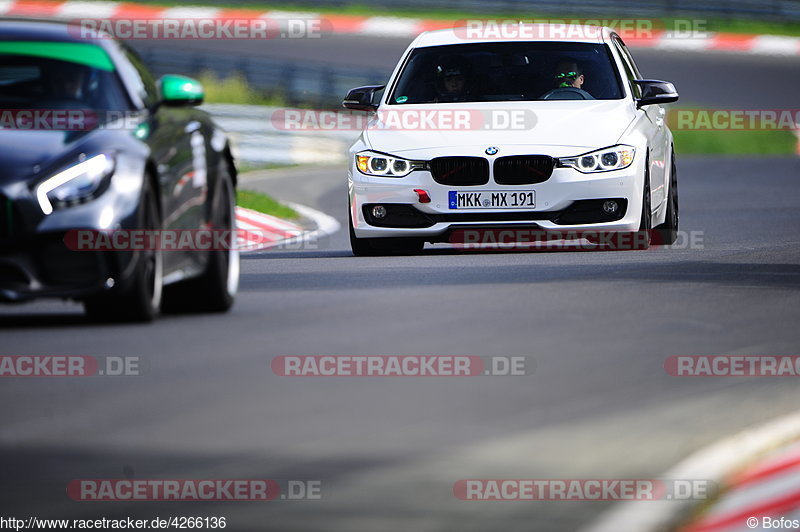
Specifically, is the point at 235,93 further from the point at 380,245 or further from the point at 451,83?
the point at 380,245

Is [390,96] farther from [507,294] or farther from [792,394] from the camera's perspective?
[792,394]

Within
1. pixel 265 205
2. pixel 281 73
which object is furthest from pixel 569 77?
pixel 281 73

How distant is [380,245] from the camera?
44.8ft

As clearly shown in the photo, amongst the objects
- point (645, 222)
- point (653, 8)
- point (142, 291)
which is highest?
point (653, 8)

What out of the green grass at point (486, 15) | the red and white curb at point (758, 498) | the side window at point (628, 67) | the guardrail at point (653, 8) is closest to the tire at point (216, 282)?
the red and white curb at point (758, 498)

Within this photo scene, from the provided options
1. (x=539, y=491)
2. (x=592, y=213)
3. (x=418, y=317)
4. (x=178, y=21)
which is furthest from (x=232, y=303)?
(x=178, y=21)

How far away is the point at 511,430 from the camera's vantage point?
6.61 metres

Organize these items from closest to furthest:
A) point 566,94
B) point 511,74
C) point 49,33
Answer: point 49,33
point 566,94
point 511,74

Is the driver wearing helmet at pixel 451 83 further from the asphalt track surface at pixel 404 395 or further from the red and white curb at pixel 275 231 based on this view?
the asphalt track surface at pixel 404 395

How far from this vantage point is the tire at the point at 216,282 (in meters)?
9.97

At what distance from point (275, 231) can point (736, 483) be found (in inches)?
462

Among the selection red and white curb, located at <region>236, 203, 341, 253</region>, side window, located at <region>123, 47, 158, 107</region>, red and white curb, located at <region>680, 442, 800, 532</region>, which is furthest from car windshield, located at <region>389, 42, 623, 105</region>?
red and white curb, located at <region>680, 442, 800, 532</region>

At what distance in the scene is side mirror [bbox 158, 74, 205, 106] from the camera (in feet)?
31.0

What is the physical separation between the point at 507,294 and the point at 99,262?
2.70 metres
